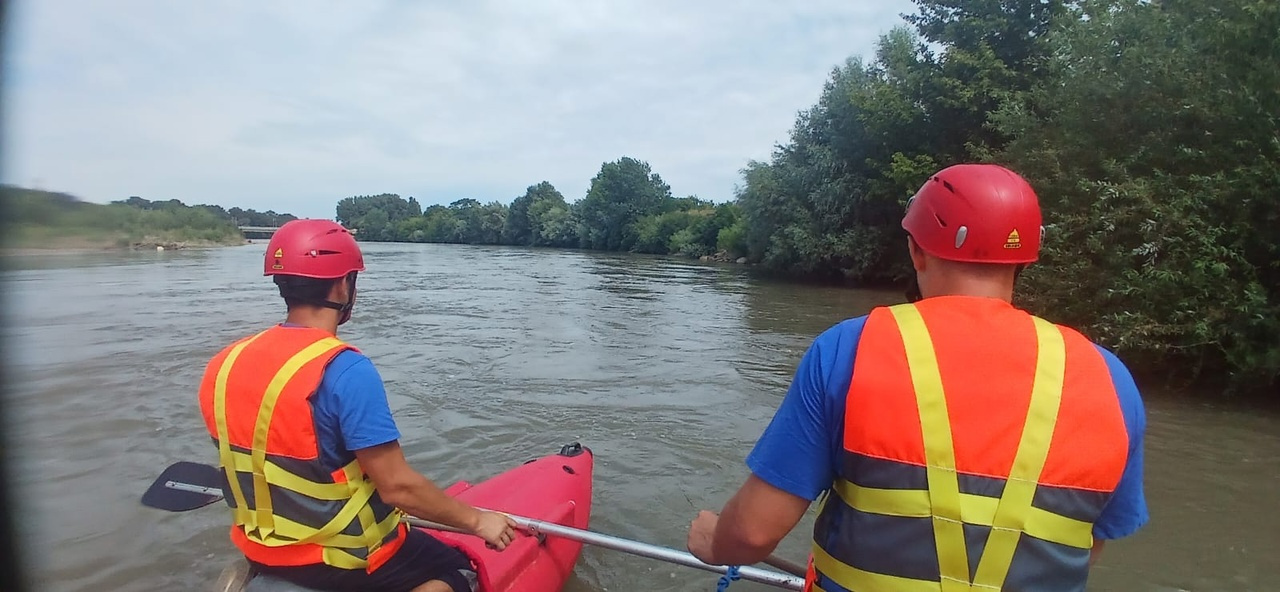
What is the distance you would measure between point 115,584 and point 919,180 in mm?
22316

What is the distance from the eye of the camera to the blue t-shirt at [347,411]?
236cm

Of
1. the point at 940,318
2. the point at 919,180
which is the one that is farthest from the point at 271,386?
the point at 919,180

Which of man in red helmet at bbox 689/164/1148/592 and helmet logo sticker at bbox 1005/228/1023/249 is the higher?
helmet logo sticker at bbox 1005/228/1023/249

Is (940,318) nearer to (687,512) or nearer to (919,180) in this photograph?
(687,512)

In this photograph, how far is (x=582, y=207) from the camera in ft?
271

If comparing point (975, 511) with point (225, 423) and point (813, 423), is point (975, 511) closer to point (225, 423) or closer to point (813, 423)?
point (813, 423)

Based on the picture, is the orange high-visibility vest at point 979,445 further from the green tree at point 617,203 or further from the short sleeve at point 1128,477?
the green tree at point 617,203

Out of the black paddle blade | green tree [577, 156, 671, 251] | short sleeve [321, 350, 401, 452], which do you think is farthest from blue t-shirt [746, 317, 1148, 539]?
green tree [577, 156, 671, 251]

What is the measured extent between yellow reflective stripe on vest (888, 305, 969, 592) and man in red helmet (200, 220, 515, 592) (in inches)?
66.7

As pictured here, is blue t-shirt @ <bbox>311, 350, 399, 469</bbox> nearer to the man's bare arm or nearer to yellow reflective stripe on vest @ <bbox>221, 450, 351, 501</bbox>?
yellow reflective stripe on vest @ <bbox>221, 450, 351, 501</bbox>

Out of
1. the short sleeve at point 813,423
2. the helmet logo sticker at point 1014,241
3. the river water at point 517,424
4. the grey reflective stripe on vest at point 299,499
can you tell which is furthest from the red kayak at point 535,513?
the helmet logo sticker at point 1014,241

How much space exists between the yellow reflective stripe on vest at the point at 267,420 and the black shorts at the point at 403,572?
7.9 inches

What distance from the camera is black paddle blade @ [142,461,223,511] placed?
3.29 meters

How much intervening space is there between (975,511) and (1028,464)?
0.14m
